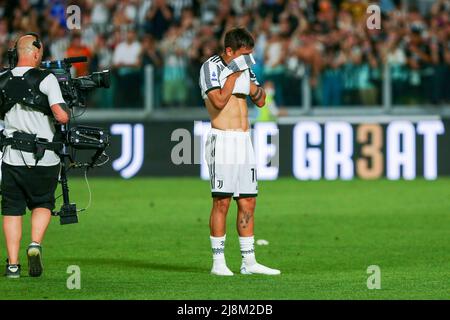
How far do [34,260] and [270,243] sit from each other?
4.29 meters

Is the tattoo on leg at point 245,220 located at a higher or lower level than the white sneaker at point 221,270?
higher

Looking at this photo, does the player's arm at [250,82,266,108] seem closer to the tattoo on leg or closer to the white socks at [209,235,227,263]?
the tattoo on leg

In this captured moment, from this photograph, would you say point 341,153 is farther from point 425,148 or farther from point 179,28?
point 179,28

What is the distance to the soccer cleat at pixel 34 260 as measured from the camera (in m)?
11.3

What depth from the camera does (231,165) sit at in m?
11.7

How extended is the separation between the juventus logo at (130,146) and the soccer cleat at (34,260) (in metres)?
13.3

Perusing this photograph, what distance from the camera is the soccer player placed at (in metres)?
11.6

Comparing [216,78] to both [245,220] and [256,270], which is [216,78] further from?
[256,270]

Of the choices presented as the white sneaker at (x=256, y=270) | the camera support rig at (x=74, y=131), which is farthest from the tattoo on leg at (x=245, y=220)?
the camera support rig at (x=74, y=131)

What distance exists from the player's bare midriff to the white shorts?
0.05m

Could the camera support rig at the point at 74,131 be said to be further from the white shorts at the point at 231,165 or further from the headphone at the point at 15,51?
the white shorts at the point at 231,165

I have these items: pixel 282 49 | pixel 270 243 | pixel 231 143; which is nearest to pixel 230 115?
pixel 231 143

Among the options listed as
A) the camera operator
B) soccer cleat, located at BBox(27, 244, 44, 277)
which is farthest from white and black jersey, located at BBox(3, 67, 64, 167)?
soccer cleat, located at BBox(27, 244, 44, 277)

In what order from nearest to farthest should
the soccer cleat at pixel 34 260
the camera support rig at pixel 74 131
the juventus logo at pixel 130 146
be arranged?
the soccer cleat at pixel 34 260 < the camera support rig at pixel 74 131 < the juventus logo at pixel 130 146
